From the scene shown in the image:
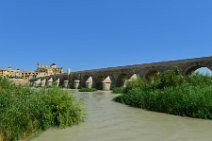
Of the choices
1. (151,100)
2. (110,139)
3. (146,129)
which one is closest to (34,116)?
(110,139)

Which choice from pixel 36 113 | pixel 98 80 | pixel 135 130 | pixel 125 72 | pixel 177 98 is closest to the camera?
pixel 36 113

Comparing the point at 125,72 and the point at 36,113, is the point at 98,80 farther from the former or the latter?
the point at 36,113

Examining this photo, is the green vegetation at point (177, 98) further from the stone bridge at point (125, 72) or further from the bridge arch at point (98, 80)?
the bridge arch at point (98, 80)

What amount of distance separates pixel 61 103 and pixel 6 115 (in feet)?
7.32

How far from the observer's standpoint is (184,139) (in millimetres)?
7766

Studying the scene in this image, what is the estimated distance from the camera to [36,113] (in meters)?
8.98

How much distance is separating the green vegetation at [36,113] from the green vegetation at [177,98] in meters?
4.41

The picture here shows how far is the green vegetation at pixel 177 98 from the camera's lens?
11906 mm

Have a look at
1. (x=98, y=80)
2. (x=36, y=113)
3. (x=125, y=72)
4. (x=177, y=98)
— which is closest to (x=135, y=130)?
(x=36, y=113)

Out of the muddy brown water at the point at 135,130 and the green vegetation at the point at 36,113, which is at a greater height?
the green vegetation at the point at 36,113

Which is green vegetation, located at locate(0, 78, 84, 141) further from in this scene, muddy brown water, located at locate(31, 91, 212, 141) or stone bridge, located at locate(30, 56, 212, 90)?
stone bridge, located at locate(30, 56, 212, 90)

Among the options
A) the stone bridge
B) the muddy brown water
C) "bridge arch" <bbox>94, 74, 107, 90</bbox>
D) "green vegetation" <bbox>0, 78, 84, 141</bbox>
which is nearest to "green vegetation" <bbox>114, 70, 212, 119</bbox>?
the muddy brown water

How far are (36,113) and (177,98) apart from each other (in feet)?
21.8

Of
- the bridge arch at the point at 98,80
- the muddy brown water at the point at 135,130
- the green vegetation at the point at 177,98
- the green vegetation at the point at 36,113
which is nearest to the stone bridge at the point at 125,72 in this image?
the bridge arch at the point at 98,80
